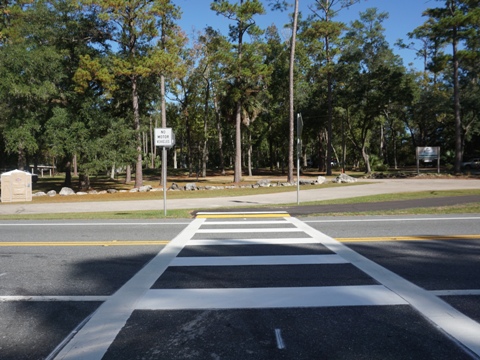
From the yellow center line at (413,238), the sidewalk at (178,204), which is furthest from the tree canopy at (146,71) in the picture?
the yellow center line at (413,238)

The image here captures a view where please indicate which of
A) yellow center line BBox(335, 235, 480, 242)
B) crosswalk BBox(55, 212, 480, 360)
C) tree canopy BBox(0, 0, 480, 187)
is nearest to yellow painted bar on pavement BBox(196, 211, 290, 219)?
yellow center line BBox(335, 235, 480, 242)

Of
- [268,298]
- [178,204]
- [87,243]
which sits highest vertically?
[268,298]

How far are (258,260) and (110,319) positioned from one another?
2.91 meters

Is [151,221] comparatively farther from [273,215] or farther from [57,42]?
[57,42]

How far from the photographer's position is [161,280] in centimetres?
533

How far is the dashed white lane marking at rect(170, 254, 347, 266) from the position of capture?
616 cm

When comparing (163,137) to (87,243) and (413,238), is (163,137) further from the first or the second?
(413,238)

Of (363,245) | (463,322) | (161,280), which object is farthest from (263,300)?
(363,245)

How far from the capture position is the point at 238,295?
466 cm

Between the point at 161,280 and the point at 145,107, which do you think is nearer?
the point at 161,280

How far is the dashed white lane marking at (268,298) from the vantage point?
432 centimetres

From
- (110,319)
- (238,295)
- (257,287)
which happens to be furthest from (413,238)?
(110,319)

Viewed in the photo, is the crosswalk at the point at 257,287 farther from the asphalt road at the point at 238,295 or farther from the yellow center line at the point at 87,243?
the yellow center line at the point at 87,243

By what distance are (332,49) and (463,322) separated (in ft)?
124
